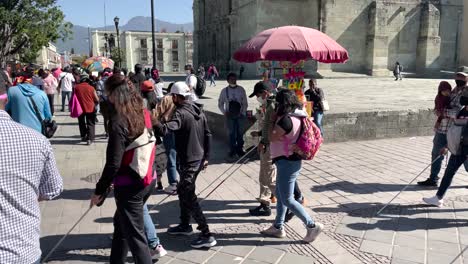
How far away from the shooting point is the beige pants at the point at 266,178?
17.1ft

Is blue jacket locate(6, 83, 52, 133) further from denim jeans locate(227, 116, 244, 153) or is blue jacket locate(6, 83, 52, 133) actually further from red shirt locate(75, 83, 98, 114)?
red shirt locate(75, 83, 98, 114)

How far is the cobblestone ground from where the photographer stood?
4.22 metres

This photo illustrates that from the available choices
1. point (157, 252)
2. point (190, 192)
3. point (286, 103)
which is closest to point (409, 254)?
point (286, 103)

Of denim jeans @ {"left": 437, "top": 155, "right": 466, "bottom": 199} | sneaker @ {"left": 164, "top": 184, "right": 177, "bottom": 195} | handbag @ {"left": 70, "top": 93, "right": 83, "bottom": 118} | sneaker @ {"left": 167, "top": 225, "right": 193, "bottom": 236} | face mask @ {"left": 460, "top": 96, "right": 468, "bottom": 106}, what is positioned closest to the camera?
sneaker @ {"left": 167, "top": 225, "right": 193, "bottom": 236}

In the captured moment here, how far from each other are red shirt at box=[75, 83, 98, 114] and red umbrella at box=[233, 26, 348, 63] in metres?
4.81

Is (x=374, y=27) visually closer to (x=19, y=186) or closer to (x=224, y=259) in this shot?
(x=224, y=259)

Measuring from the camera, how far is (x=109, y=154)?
3.11 m

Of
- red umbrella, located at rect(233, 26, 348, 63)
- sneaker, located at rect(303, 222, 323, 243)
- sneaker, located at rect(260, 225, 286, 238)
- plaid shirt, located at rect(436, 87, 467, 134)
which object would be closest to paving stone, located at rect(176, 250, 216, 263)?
sneaker, located at rect(260, 225, 286, 238)

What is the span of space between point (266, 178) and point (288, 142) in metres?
1.14

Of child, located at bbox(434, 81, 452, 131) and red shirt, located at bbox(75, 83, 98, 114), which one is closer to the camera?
child, located at bbox(434, 81, 452, 131)

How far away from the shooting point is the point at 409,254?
422 centimetres

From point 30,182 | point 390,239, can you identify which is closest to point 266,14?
point 390,239

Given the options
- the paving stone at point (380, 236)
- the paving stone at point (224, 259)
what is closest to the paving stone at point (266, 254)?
the paving stone at point (224, 259)

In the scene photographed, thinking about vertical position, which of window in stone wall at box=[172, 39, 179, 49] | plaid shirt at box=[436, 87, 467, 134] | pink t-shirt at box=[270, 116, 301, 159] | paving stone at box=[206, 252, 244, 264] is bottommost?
paving stone at box=[206, 252, 244, 264]
